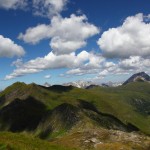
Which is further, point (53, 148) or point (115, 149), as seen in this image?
point (115, 149)

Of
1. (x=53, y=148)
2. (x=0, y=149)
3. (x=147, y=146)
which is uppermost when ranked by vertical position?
(x=0, y=149)

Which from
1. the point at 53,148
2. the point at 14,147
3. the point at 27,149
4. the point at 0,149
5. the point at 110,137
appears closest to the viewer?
the point at 0,149

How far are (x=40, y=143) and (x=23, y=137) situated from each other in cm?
347

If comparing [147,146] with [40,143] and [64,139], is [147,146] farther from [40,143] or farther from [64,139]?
[40,143]

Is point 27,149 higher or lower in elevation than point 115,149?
higher

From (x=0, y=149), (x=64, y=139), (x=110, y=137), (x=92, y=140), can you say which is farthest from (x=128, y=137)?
(x=0, y=149)

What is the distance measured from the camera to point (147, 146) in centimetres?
5897

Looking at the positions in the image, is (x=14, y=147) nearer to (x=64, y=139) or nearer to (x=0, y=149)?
(x=0, y=149)

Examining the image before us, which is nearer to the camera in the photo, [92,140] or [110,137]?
[92,140]

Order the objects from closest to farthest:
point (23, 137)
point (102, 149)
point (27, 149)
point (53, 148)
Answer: point (27, 149), point (53, 148), point (23, 137), point (102, 149)

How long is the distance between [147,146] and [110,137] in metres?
7.53

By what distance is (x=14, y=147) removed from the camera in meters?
26.7

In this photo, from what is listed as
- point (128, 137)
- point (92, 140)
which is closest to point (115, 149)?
point (92, 140)

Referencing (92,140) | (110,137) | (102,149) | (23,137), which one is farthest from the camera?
(110,137)
